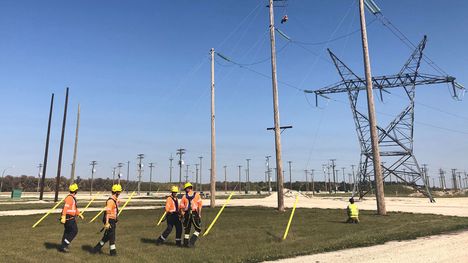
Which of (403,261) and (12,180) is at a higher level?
(12,180)

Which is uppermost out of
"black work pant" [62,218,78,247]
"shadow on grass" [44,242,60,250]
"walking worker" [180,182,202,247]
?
"walking worker" [180,182,202,247]

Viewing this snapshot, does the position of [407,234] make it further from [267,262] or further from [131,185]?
[131,185]

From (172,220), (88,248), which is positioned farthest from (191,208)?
(88,248)

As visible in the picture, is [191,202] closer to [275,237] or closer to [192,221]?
[192,221]

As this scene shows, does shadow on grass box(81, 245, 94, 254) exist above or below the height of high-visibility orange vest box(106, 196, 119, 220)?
below

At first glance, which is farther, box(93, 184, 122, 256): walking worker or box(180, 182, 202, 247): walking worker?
box(180, 182, 202, 247): walking worker

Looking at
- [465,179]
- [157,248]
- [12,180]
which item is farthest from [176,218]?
[465,179]

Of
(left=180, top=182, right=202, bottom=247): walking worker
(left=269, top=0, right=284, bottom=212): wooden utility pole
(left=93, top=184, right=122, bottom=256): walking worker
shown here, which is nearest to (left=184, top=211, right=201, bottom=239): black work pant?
(left=180, top=182, right=202, bottom=247): walking worker

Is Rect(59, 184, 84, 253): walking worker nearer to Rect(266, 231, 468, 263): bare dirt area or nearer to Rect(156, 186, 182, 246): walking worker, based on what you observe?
Rect(156, 186, 182, 246): walking worker

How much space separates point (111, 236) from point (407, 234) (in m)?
10.1

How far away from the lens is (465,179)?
164 m

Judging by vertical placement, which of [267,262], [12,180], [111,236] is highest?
[12,180]

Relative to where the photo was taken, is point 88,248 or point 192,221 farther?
point 192,221

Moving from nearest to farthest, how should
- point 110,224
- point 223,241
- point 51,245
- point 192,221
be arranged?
point 110,224, point 51,245, point 192,221, point 223,241
